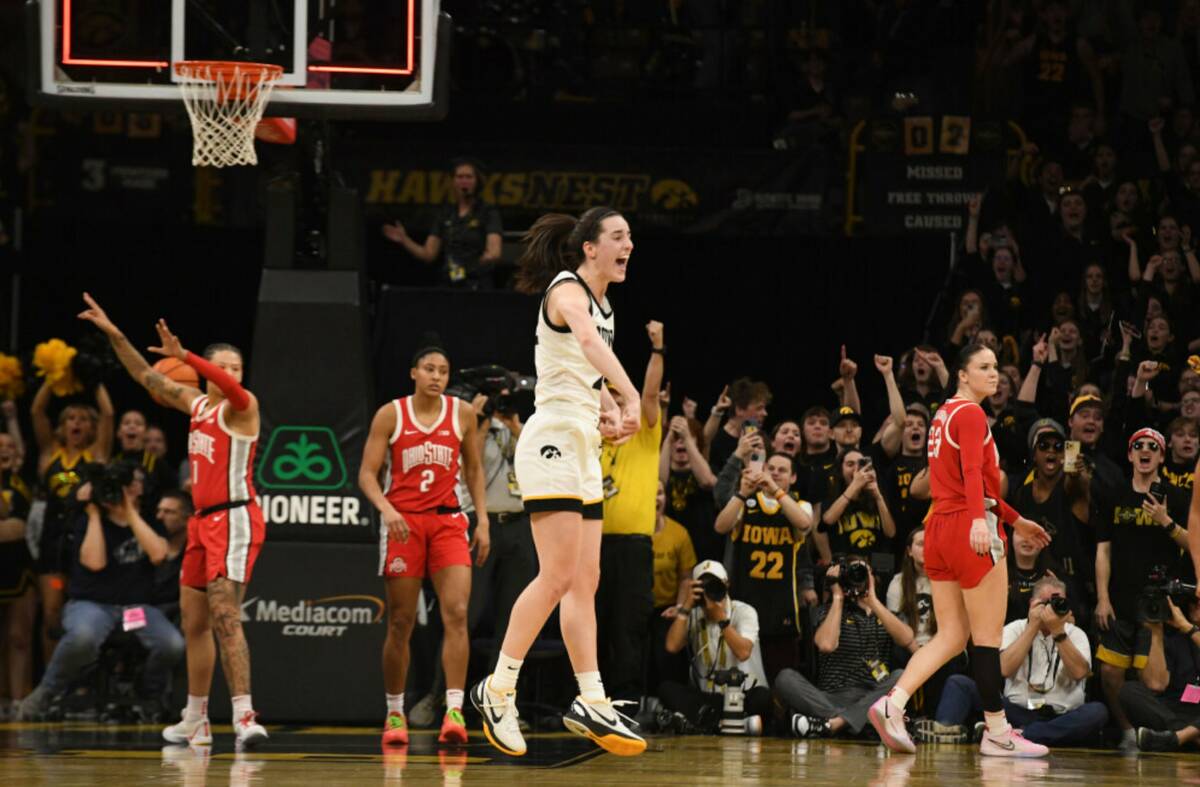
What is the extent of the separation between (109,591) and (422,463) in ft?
10.9

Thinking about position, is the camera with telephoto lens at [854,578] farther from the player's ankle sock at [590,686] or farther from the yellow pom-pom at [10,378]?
the yellow pom-pom at [10,378]

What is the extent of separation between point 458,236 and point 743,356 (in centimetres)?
367

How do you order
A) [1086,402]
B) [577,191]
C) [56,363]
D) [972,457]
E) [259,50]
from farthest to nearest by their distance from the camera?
[577,191]
[56,363]
[1086,402]
[259,50]
[972,457]

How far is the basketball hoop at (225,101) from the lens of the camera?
34.1 feet

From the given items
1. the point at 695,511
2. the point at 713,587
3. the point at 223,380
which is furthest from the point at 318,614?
the point at 695,511

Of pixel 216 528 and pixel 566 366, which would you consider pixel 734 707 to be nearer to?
pixel 216 528

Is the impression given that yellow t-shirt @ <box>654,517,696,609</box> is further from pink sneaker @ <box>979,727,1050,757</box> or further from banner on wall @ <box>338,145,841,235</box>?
banner on wall @ <box>338,145,841,235</box>

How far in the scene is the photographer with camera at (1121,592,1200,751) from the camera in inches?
401

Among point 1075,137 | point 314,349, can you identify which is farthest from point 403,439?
point 1075,137

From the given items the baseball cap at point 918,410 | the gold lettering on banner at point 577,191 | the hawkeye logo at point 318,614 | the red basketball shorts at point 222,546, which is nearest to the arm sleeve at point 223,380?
the red basketball shorts at point 222,546

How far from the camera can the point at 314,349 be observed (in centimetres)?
1140

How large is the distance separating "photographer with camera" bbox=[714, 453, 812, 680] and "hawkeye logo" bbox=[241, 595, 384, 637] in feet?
7.86

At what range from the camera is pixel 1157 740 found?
10.1 m

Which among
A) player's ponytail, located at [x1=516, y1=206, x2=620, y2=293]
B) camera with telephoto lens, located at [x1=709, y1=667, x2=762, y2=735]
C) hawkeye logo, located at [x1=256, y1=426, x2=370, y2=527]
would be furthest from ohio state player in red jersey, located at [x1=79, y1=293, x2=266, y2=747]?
camera with telephoto lens, located at [x1=709, y1=667, x2=762, y2=735]
